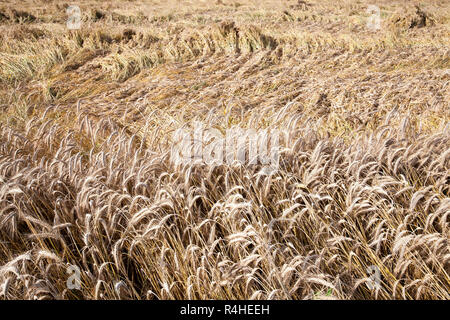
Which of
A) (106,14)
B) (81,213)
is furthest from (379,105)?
(106,14)

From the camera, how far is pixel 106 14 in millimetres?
12125

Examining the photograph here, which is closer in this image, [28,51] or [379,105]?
[379,105]

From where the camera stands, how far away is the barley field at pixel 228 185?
150cm

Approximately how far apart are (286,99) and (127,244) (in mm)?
2838

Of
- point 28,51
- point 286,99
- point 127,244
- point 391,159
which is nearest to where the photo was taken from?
point 127,244

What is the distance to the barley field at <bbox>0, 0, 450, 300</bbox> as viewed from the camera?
4.91 feet

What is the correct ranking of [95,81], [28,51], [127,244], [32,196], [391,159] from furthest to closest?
[28,51], [95,81], [391,159], [32,196], [127,244]

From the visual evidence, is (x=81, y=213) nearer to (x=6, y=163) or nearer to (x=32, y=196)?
(x=32, y=196)

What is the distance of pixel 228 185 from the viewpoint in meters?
1.99
